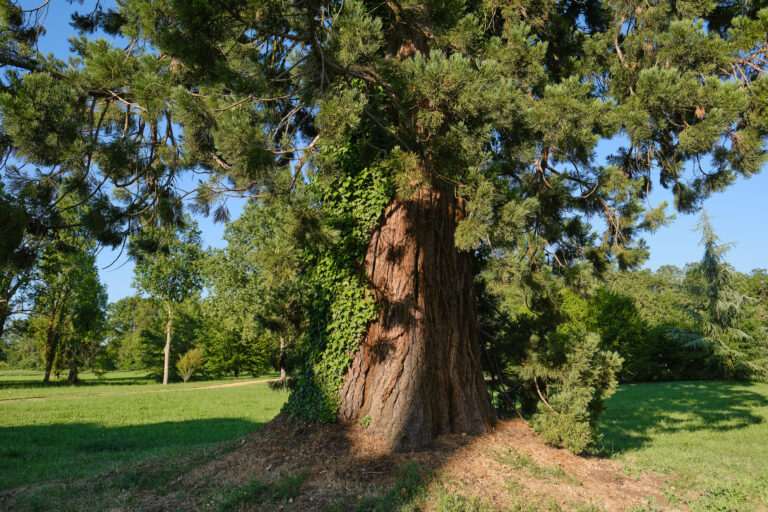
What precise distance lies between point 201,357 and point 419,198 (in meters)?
24.4

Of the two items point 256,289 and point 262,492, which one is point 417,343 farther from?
point 256,289

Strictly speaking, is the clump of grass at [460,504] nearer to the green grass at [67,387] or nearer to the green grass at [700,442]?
the green grass at [700,442]

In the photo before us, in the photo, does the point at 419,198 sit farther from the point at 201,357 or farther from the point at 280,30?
the point at 201,357

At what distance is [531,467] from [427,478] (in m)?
1.20

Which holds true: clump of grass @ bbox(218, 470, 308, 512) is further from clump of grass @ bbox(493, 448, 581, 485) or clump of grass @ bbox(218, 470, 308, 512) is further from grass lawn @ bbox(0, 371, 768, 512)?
clump of grass @ bbox(493, 448, 581, 485)

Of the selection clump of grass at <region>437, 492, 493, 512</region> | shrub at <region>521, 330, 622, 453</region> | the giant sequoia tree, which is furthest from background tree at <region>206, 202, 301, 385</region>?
shrub at <region>521, 330, 622, 453</region>

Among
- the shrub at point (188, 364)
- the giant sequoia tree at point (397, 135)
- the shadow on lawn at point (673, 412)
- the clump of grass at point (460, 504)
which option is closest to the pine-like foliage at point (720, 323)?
the shadow on lawn at point (673, 412)

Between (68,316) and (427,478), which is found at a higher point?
(68,316)

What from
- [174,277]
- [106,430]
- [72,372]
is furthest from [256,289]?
[72,372]

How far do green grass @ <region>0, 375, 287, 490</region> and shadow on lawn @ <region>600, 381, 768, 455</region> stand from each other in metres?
6.49

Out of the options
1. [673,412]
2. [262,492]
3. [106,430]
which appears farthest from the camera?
[673,412]

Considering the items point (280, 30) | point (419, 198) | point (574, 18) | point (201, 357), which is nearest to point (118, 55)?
point (280, 30)

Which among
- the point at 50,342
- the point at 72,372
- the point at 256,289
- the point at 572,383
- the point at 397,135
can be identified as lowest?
the point at 72,372

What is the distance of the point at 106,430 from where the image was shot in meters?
8.07
